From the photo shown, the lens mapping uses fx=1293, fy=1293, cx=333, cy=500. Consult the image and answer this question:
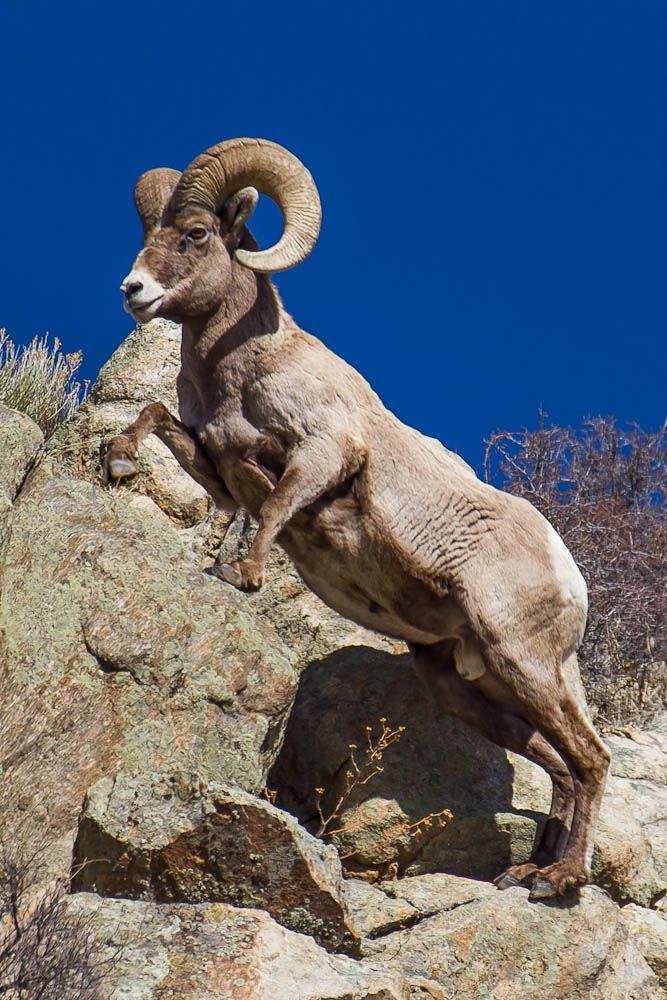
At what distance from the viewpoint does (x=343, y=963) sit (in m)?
5.35

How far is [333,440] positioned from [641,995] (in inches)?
134

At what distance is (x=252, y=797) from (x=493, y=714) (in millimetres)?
2616

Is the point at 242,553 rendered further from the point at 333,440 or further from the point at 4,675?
the point at 4,675

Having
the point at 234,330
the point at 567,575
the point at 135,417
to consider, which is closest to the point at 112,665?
the point at 234,330

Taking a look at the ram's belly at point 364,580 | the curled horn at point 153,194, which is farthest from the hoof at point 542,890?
the curled horn at point 153,194

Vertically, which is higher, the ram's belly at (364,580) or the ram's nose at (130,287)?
the ram's nose at (130,287)

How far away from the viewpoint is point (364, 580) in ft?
25.3

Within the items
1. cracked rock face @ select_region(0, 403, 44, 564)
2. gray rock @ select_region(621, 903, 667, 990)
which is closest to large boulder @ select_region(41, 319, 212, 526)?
cracked rock face @ select_region(0, 403, 44, 564)

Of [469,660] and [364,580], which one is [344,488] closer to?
[364,580]

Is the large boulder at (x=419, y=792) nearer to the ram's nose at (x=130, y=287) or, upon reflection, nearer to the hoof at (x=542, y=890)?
the hoof at (x=542, y=890)

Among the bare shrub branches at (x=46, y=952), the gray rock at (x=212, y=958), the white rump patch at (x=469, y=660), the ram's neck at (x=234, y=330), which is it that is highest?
the ram's neck at (x=234, y=330)

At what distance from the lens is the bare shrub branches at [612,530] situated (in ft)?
38.9

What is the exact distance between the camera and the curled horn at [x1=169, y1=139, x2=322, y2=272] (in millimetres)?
7312

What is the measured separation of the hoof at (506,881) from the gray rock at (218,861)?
1562mm
